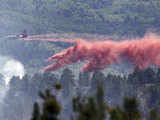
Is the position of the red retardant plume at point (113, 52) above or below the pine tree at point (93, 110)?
below

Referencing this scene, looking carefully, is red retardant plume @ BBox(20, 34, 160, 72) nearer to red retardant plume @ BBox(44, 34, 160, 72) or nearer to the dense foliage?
red retardant plume @ BBox(44, 34, 160, 72)

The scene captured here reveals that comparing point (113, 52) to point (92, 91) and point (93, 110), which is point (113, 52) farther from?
point (92, 91)

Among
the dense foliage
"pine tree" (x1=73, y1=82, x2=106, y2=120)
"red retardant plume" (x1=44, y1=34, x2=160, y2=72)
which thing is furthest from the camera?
the dense foliage

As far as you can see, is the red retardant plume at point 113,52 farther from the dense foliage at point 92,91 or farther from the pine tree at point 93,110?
the pine tree at point 93,110

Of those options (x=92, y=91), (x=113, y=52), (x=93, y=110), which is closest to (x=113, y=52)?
(x=113, y=52)

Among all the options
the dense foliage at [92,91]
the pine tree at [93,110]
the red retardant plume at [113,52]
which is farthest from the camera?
the dense foliage at [92,91]

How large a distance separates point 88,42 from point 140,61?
11.2 meters

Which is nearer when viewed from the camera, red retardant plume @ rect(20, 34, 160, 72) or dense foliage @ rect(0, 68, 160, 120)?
red retardant plume @ rect(20, 34, 160, 72)

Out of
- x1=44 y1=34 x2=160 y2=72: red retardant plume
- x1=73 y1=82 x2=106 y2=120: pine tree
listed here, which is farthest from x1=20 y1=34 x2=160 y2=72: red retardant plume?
x1=73 y1=82 x2=106 y2=120: pine tree

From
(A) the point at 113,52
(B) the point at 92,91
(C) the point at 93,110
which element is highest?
(C) the point at 93,110

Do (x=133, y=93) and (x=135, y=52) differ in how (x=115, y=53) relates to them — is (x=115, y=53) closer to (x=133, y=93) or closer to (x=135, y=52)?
(x=135, y=52)

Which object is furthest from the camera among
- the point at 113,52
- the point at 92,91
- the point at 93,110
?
the point at 92,91

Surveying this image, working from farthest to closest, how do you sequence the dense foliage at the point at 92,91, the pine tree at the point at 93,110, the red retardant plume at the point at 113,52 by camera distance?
the dense foliage at the point at 92,91
the red retardant plume at the point at 113,52
the pine tree at the point at 93,110

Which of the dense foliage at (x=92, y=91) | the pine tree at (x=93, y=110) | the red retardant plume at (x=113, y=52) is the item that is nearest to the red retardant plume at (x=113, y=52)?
the red retardant plume at (x=113, y=52)
